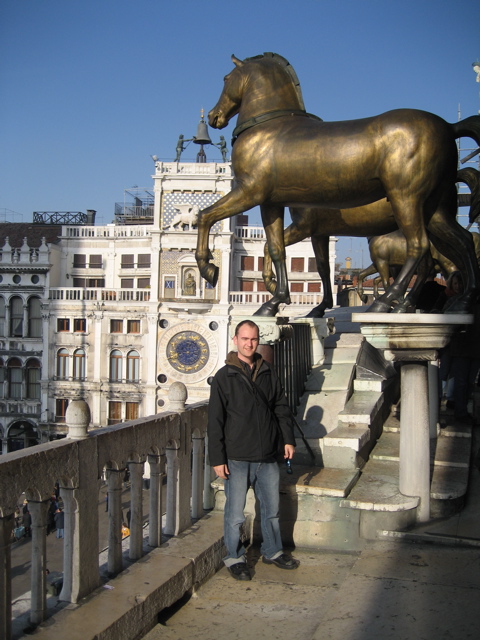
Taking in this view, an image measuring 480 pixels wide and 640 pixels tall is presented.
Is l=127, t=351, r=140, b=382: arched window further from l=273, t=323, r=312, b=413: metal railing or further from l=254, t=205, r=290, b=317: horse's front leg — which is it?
l=254, t=205, r=290, b=317: horse's front leg

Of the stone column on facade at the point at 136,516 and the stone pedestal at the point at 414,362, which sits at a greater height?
the stone pedestal at the point at 414,362

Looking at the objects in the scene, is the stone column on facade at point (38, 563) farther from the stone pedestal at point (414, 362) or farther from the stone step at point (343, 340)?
the stone step at point (343, 340)

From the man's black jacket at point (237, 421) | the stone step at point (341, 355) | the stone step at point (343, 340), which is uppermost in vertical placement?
the stone step at point (343, 340)

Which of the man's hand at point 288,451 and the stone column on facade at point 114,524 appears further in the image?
the man's hand at point 288,451

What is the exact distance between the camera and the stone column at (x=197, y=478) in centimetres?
529

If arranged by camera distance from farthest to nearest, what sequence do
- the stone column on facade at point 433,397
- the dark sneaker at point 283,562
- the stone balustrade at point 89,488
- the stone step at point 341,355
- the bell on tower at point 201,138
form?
the bell on tower at point 201,138 → the stone step at point 341,355 → the stone column on facade at point 433,397 → the dark sneaker at point 283,562 → the stone balustrade at point 89,488

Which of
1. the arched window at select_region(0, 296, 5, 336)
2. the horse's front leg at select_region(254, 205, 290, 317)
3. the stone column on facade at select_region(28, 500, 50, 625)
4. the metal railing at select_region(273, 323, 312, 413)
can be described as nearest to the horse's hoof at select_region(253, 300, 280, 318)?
the horse's front leg at select_region(254, 205, 290, 317)

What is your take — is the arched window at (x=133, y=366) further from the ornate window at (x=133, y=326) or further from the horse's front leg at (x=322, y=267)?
the horse's front leg at (x=322, y=267)

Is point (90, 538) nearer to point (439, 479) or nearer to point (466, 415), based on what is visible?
point (439, 479)

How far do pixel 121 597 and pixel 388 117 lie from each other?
4016 mm

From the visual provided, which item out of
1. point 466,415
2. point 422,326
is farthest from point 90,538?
point 466,415

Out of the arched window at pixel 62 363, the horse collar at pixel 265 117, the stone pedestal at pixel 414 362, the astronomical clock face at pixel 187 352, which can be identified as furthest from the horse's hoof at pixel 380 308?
the arched window at pixel 62 363

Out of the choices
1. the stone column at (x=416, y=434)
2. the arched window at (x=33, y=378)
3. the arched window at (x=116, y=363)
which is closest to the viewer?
the stone column at (x=416, y=434)

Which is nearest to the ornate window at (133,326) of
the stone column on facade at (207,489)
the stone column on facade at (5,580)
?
the stone column on facade at (207,489)
